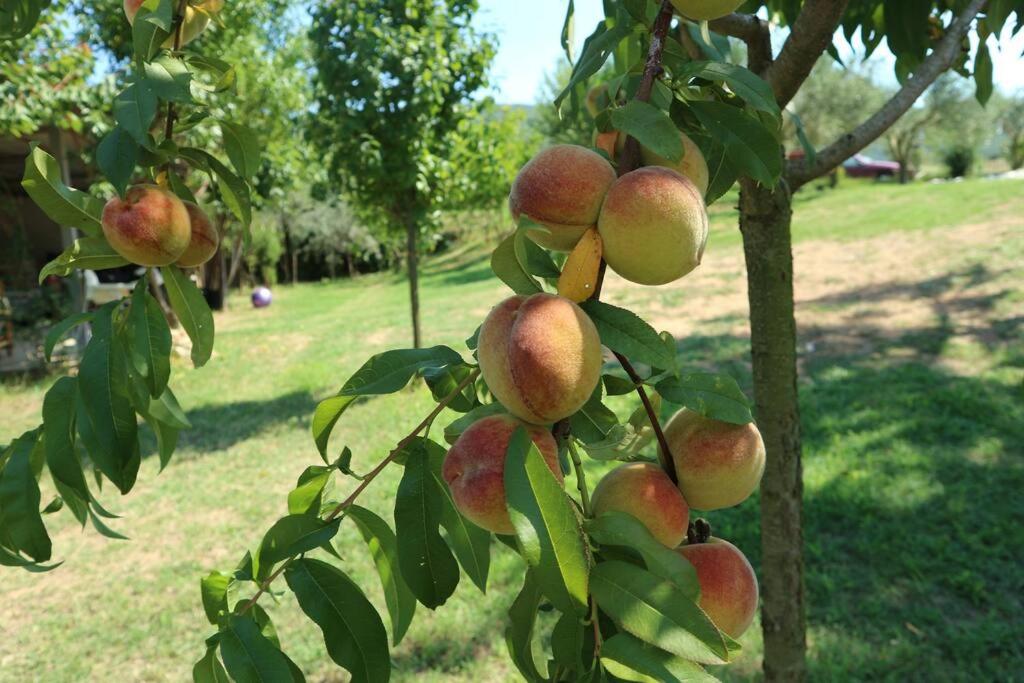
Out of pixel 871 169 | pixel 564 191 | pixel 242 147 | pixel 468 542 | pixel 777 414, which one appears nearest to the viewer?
pixel 564 191

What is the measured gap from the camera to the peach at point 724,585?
72 cm

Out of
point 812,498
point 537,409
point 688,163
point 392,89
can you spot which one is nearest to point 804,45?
point 688,163

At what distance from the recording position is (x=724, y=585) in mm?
725

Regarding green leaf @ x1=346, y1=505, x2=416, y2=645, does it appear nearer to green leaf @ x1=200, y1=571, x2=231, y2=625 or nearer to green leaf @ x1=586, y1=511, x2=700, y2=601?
green leaf @ x1=200, y1=571, x2=231, y2=625

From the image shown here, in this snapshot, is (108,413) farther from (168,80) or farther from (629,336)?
(629,336)

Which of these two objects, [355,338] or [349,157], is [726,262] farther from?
[349,157]

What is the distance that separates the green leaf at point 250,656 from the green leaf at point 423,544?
17cm

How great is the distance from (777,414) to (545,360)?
1.11 m

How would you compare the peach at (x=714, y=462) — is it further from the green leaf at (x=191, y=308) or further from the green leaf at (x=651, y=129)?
the green leaf at (x=191, y=308)

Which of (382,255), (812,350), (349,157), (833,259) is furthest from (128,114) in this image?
(382,255)

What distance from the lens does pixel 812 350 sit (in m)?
6.65

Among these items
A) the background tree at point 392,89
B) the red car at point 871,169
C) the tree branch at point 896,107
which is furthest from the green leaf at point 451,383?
the red car at point 871,169

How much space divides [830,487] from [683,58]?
140 inches

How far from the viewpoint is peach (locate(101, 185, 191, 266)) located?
974 mm
